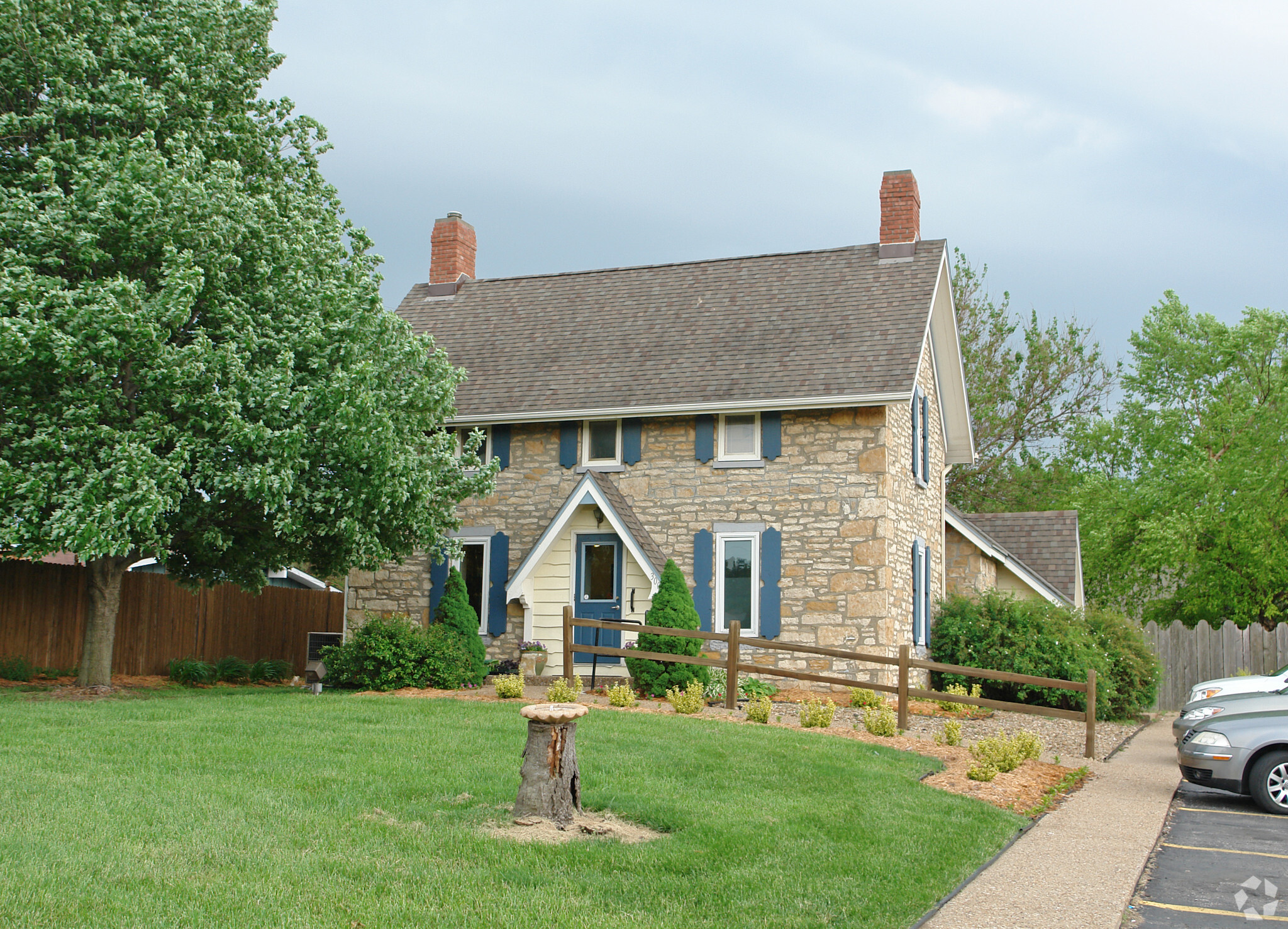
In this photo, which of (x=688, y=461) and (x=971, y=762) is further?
(x=688, y=461)

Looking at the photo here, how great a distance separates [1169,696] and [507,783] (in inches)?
778

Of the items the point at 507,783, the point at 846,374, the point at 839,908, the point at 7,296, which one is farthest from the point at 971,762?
the point at 7,296

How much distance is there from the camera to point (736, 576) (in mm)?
18344

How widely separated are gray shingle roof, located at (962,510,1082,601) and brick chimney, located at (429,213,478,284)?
1275 cm

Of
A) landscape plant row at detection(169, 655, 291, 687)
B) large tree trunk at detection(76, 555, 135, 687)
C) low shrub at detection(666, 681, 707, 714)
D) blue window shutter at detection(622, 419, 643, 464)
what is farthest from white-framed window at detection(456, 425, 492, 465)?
low shrub at detection(666, 681, 707, 714)

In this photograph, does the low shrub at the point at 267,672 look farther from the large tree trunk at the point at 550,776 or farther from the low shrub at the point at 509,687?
the large tree trunk at the point at 550,776

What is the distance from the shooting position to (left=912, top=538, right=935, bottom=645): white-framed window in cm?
1961

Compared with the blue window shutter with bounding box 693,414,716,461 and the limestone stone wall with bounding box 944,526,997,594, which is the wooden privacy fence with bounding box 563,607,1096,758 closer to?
the blue window shutter with bounding box 693,414,716,461

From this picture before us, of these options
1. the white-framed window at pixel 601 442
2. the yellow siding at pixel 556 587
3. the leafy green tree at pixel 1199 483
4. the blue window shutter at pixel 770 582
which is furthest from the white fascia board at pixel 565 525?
the leafy green tree at pixel 1199 483

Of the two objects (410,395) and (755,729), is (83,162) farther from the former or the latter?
(755,729)

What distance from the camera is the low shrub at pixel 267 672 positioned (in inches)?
746

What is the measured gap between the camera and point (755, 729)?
486 inches

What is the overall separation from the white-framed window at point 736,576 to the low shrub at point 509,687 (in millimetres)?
4378

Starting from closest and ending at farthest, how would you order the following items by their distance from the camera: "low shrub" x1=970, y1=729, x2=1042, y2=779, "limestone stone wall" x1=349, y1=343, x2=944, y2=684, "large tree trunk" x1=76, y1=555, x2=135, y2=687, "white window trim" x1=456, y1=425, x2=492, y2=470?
"low shrub" x1=970, y1=729, x2=1042, y2=779 → "large tree trunk" x1=76, y1=555, x2=135, y2=687 → "limestone stone wall" x1=349, y1=343, x2=944, y2=684 → "white window trim" x1=456, y1=425, x2=492, y2=470
